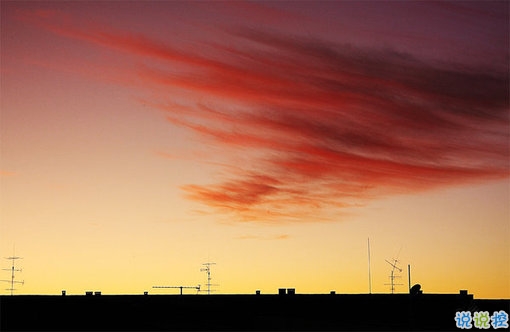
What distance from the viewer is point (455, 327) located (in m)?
92.1

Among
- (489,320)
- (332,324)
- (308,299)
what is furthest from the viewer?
(308,299)

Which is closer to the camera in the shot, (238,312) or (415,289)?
(238,312)

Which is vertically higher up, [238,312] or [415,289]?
[415,289]

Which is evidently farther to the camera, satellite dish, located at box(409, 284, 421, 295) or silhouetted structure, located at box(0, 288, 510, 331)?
satellite dish, located at box(409, 284, 421, 295)

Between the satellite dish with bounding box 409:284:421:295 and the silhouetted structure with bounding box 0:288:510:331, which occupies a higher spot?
the satellite dish with bounding box 409:284:421:295

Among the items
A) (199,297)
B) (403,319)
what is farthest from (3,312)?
(403,319)

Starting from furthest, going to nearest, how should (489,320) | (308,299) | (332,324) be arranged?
(308,299) < (332,324) < (489,320)

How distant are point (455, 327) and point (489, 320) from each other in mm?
4335

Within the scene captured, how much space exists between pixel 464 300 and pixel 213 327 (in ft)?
105

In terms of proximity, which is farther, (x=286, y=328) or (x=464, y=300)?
(x=464, y=300)

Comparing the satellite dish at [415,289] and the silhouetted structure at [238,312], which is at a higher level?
the satellite dish at [415,289]

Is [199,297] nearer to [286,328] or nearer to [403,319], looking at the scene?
[286,328]

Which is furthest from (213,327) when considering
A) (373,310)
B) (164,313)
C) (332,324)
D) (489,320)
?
(489,320)

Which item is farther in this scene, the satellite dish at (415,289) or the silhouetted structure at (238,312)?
the satellite dish at (415,289)
